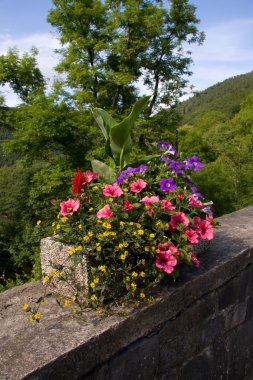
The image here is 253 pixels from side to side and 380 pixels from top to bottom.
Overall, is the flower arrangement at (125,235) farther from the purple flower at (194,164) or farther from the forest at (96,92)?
the forest at (96,92)

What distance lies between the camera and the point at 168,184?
193cm

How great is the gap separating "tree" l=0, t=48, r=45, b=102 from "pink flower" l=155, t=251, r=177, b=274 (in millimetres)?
13487

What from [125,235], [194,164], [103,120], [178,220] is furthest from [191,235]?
[103,120]

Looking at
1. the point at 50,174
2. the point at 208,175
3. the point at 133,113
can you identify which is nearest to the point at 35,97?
the point at 50,174

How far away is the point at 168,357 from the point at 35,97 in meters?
13.0

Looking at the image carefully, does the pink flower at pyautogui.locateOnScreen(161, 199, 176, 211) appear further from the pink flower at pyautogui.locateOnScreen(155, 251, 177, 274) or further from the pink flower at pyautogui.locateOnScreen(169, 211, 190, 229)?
the pink flower at pyautogui.locateOnScreen(155, 251, 177, 274)

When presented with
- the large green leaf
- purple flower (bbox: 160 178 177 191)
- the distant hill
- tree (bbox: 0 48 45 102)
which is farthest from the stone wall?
the distant hill

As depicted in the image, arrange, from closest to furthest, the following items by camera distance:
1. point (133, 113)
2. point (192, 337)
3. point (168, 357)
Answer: point (168, 357) → point (192, 337) → point (133, 113)

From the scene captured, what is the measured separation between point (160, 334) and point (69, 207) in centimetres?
69

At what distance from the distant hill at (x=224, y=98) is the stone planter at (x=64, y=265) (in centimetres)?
5631

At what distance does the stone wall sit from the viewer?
1.35 metres

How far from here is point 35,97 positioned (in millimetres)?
13625

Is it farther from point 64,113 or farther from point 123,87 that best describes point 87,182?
point 123,87

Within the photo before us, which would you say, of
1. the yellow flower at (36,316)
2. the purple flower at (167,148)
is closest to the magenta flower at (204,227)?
the purple flower at (167,148)
